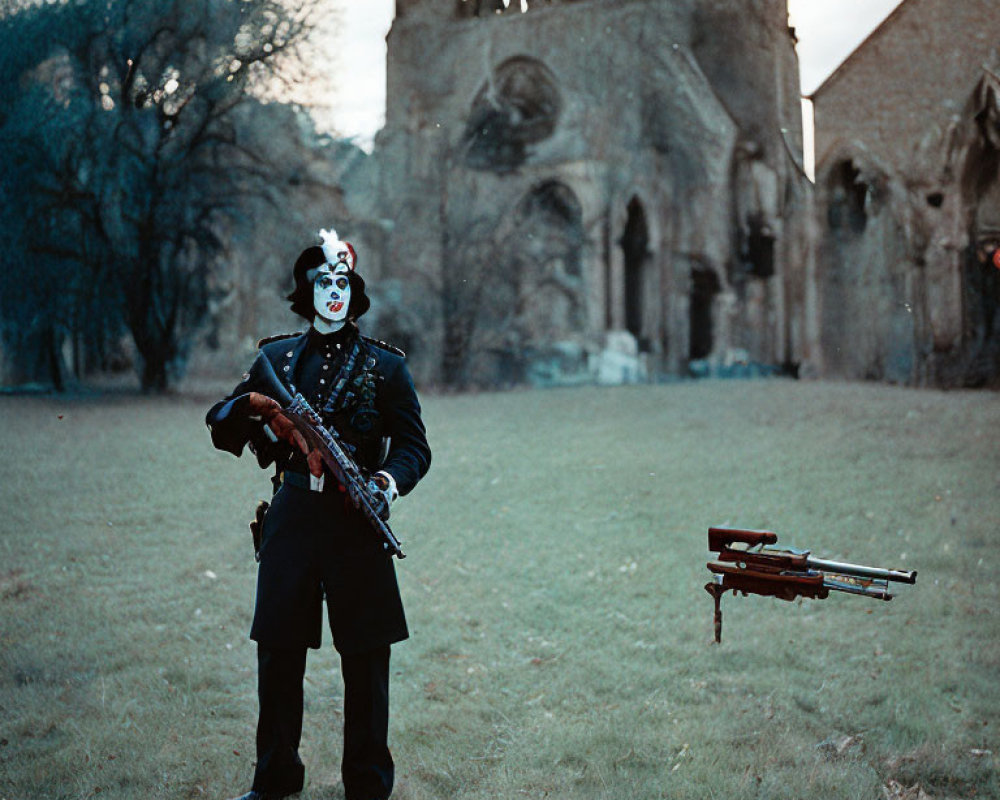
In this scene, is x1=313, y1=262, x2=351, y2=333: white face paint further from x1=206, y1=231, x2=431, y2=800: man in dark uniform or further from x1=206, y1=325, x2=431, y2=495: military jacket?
x1=206, y1=325, x2=431, y2=495: military jacket

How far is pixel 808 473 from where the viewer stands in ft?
24.8

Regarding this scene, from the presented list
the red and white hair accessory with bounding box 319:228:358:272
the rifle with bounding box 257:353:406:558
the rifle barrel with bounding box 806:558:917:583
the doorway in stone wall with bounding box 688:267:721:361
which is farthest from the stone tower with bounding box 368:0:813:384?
the rifle barrel with bounding box 806:558:917:583

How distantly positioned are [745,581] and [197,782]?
2.51m

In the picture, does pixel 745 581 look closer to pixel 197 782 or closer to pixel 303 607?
pixel 303 607

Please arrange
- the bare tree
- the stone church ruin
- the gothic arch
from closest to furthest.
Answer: the bare tree, the stone church ruin, the gothic arch

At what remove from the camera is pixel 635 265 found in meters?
20.8

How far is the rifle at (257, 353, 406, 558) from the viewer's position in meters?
3.09

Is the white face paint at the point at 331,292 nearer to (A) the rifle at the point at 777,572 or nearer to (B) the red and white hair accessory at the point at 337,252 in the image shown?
(B) the red and white hair accessory at the point at 337,252

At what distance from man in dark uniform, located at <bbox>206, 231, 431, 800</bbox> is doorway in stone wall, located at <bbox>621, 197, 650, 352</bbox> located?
17.4 meters

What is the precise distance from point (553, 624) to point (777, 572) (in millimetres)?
3254

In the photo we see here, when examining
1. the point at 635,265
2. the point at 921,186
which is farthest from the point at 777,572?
the point at 635,265

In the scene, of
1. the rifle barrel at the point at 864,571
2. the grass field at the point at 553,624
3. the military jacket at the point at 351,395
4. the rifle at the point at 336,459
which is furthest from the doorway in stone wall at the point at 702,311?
the rifle barrel at the point at 864,571

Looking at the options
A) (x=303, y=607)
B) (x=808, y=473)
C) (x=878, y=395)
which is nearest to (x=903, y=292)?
Result: (x=878, y=395)

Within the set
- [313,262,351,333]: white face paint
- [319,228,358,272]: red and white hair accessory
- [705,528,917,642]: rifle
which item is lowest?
[705,528,917,642]: rifle
